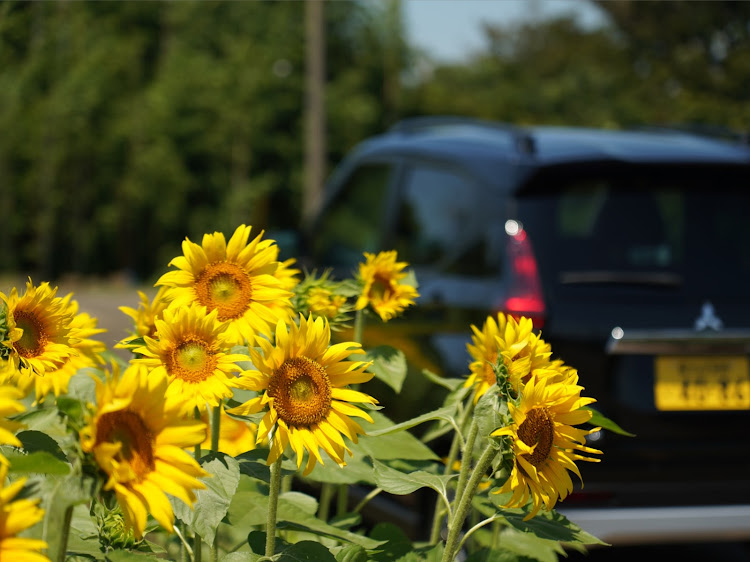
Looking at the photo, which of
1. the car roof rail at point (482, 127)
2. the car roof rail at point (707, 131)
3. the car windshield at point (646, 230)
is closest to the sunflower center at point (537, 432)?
the car windshield at point (646, 230)

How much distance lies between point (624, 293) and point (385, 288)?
64.9 inches

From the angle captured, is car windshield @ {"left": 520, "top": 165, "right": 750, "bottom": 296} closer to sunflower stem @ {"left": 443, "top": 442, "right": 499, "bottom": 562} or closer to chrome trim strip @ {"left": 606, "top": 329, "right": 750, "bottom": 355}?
chrome trim strip @ {"left": 606, "top": 329, "right": 750, "bottom": 355}

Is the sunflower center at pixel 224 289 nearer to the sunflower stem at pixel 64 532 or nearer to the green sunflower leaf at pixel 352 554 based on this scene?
the green sunflower leaf at pixel 352 554

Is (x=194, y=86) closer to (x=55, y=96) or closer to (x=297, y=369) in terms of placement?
(x=55, y=96)

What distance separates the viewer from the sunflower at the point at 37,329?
1.52 meters

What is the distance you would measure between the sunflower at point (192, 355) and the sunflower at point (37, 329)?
0.50ft

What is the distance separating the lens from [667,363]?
3393mm

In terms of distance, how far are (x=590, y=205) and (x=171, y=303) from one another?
2.39 m

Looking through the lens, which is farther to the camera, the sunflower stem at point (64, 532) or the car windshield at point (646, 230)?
the car windshield at point (646, 230)

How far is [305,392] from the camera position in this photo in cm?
144

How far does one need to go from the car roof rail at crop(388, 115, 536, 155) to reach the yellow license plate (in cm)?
91

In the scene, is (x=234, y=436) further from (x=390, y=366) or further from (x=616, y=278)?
(x=616, y=278)

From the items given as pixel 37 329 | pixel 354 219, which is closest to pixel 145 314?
pixel 37 329

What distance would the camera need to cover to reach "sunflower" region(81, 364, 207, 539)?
41.4 inches
